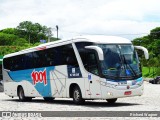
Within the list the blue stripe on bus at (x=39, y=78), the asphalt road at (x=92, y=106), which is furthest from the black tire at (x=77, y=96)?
the blue stripe on bus at (x=39, y=78)

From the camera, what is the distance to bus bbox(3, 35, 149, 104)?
731 inches

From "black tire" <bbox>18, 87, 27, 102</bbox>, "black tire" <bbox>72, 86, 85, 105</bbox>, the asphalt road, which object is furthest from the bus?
"black tire" <bbox>18, 87, 27, 102</bbox>

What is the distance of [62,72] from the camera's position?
70.8 ft

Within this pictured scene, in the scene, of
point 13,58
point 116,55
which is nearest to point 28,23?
point 13,58

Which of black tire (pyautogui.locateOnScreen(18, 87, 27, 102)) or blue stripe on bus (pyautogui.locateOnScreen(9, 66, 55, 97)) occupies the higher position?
blue stripe on bus (pyautogui.locateOnScreen(9, 66, 55, 97))

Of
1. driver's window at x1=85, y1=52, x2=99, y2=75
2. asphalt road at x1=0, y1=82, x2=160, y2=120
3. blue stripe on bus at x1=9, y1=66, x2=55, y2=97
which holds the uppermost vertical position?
driver's window at x1=85, y1=52, x2=99, y2=75

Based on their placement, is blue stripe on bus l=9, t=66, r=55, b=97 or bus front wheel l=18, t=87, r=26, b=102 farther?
bus front wheel l=18, t=87, r=26, b=102

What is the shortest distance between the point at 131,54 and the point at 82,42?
2.36 metres

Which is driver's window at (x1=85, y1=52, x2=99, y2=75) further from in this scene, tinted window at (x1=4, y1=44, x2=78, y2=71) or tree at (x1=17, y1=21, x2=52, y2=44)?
tree at (x1=17, y1=21, x2=52, y2=44)

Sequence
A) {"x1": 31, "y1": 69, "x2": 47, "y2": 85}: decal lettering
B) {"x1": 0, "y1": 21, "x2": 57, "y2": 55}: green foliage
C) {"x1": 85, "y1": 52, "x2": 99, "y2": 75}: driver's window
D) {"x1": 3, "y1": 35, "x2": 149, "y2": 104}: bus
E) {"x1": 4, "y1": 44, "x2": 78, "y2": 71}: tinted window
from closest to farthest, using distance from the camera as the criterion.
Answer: {"x1": 3, "y1": 35, "x2": 149, "y2": 104}: bus → {"x1": 85, "y1": 52, "x2": 99, "y2": 75}: driver's window → {"x1": 4, "y1": 44, "x2": 78, "y2": 71}: tinted window → {"x1": 31, "y1": 69, "x2": 47, "y2": 85}: decal lettering → {"x1": 0, "y1": 21, "x2": 57, "y2": 55}: green foliage

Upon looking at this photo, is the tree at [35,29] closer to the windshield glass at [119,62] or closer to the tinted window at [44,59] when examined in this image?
the tinted window at [44,59]

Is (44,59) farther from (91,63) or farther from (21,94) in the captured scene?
(91,63)

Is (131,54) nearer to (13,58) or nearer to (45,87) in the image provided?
(45,87)

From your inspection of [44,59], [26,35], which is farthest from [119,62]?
[26,35]
